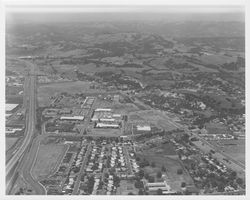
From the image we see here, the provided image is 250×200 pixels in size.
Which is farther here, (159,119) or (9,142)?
(159,119)

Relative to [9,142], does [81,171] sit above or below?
below

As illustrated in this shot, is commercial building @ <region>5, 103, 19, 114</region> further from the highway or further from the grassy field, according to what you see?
the grassy field

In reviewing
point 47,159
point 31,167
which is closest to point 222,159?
point 47,159

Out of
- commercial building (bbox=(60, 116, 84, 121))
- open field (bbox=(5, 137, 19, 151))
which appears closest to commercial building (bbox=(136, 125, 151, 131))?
commercial building (bbox=(60, 116, 84, 121))

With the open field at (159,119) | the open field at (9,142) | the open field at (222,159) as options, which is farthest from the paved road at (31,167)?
the open field at (222,159)

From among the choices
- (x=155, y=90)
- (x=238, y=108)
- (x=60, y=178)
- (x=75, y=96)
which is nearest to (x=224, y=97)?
(x=238, y=108)

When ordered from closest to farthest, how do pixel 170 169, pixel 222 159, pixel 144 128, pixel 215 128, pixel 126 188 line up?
pixel 126 188 < pixel 170 169 < pixel 222 159 < pixel 144 128 < pixel 215 128

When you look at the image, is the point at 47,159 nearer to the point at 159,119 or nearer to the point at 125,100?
the point at 125,100

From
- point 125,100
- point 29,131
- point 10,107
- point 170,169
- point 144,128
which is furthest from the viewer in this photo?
point 125,100

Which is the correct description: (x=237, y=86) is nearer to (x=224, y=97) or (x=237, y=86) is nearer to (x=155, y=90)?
(x=224, y=97)
